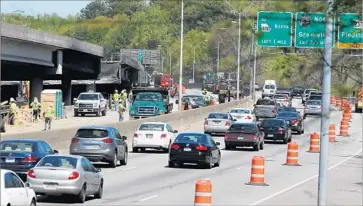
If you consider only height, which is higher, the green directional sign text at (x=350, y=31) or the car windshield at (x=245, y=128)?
the green directional sign text at (x=350, y=31)

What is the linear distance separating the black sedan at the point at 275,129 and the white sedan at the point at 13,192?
35.8 m

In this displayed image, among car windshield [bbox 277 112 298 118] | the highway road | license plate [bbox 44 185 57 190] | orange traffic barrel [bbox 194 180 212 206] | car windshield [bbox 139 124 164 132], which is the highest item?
car windshield [bbox 277 112 298 118]

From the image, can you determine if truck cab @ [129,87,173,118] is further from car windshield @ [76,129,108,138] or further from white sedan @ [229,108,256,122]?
car windshield @ [76,129,108,138]

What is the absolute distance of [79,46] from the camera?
260 feet

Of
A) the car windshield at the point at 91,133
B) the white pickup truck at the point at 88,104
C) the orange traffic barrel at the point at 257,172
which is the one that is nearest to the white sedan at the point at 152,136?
the car windshield at the point at 91,133

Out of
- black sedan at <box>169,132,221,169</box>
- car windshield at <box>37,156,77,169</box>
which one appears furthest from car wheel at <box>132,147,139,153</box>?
car windshield at <box>37,156,77,169</box>

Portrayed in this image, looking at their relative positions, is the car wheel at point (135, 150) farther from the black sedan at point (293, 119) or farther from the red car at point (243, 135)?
the black sedan at point (293, 119)

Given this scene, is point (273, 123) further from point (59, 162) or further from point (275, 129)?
point (59, 162)

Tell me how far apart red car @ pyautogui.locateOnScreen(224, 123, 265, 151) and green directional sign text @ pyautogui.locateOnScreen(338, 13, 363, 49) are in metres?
37.6

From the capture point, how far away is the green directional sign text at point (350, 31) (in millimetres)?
8000

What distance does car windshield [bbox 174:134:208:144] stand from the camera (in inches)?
1399

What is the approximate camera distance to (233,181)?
31.4 m

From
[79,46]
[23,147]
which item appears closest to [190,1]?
[23,147]

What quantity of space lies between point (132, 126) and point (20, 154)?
940 inches
